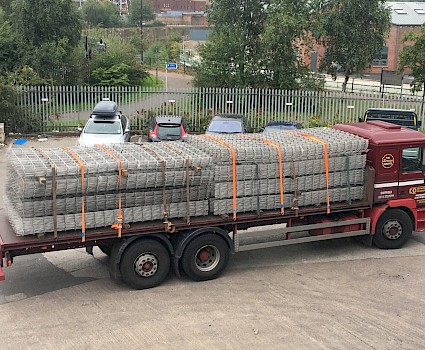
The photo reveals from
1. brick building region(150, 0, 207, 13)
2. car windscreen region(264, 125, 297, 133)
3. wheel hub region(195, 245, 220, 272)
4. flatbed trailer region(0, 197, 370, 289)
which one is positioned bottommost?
wheel hub region(195, 245, 220, 272)

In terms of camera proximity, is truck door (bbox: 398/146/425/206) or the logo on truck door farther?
truck door (bbox: 398/146/425/206)

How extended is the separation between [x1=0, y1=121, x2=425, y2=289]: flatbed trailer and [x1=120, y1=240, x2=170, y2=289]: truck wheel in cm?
2

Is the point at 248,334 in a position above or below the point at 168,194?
below

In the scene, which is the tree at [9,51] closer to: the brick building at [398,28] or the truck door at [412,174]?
the truck door at [412,174]

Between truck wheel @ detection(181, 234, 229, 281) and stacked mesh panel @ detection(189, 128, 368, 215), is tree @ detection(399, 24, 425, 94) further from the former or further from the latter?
truck wheel @ detection(181, 234, 229, 281)

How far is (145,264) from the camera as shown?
31.3 feet

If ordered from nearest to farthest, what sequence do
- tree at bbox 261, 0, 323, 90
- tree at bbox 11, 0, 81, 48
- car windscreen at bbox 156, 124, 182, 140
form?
car windscreen at bbox 156, 124, 182, 140
tree at bbox 261, 0, 323, 90
tree at bbox 11, 0, 81, 48

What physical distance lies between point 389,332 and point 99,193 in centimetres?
478

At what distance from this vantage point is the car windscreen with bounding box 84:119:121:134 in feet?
64.2

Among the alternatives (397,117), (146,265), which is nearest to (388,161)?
(146,265)

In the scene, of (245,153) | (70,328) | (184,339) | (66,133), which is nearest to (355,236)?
(245,153)

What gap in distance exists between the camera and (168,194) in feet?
31.2

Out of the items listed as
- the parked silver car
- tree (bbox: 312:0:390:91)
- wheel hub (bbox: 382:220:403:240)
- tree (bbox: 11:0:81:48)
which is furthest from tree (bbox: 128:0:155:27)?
wheel hub (bbox: 382:220:403:240)

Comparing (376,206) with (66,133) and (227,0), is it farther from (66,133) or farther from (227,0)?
Answer: (227,0)
